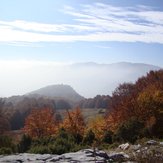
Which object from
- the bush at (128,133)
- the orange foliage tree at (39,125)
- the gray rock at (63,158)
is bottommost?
the orange foliage tree at (39,125)

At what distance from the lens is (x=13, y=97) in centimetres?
19338

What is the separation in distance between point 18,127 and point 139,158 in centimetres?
9317

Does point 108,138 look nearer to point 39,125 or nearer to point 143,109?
point 143,109

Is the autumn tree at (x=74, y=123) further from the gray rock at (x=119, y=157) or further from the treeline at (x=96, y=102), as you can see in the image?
the treeline at (x=96, y=102)

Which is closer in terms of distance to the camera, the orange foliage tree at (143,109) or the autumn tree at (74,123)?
the orange foliage tree at (143,109)

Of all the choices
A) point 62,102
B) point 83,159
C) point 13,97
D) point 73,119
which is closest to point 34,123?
point 73,119

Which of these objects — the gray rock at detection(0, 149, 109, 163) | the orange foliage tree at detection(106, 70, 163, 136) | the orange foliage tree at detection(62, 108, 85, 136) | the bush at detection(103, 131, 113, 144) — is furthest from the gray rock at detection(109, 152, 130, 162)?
the orange foliage tree at detection(62, 108, 85, 136)

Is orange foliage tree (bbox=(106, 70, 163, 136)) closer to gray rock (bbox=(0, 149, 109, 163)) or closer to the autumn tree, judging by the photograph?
the autumn tree

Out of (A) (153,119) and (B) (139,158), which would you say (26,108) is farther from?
(B) (139,158)

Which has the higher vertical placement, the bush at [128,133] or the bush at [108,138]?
the bush at [128,133]

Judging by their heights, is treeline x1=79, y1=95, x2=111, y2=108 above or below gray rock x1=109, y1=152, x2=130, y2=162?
below

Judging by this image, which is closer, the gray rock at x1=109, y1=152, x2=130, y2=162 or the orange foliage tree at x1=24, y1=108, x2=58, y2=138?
the gray rock at x1=109, y1=152, x2=130, y2=162

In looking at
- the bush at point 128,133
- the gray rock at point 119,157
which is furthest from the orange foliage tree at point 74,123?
the gray rock at point 119,157

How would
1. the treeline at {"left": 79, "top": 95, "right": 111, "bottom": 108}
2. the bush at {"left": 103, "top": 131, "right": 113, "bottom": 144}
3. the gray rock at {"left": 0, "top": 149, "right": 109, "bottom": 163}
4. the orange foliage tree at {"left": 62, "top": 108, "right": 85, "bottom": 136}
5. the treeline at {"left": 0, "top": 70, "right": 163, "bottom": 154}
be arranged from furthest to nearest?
1. the treeline at {"left": 79, "top": 95, "right": 111, "bottom": 108}
2. the orange foliage tree at {"left": 62, "top": 108, "right": 85, "bottom": 136}
3. the bush at {"left": 103, "top": 131, "right": 113, "bottom": 144}
4. the treeline at {"left": 0, "top": 70, "right": 163, "bottom": 154}
5. the gray rock at {"left": 0, "top": 149, "right": 109, "bottom": 163}
